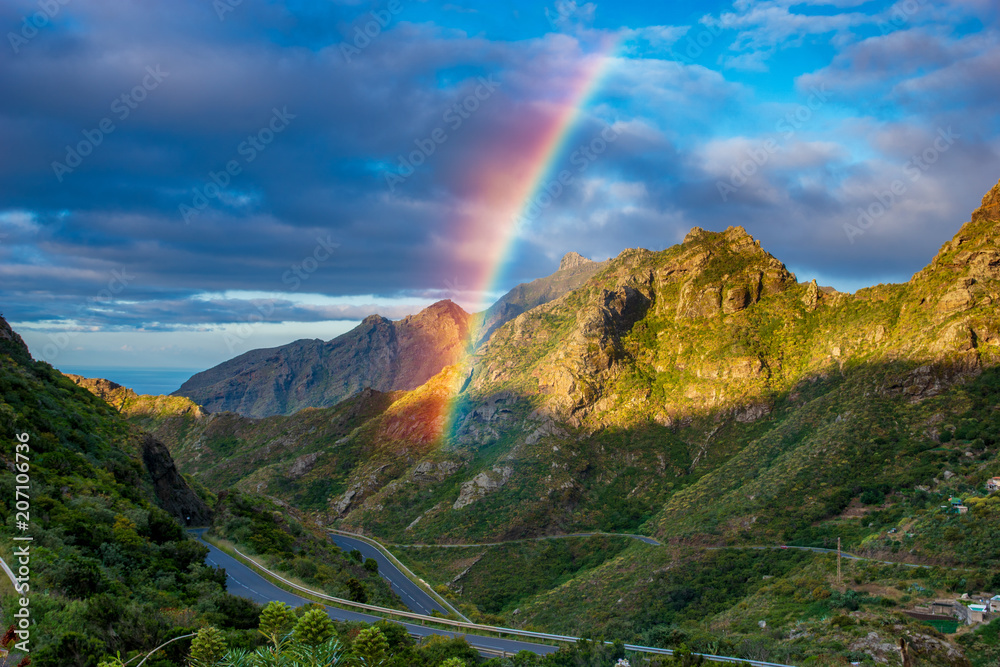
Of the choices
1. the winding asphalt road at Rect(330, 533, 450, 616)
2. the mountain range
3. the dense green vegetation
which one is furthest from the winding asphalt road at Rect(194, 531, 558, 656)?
the winding asphalt road at Rect(330, 533, 450, 616)

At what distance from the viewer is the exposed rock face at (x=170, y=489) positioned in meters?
56.3

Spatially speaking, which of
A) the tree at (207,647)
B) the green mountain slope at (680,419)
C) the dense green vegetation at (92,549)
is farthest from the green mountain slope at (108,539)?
the green mountain slope at (680,419)

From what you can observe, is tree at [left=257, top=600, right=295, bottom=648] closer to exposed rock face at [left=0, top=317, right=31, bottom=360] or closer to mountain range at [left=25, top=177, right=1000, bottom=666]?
mountain range at [left=25, top=177, right=1000, bottom=666]

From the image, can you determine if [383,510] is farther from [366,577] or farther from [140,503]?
[140,503]

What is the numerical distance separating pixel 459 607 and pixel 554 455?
2239 inches

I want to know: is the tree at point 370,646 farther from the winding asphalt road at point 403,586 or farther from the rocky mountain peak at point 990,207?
the rocky mountain peak at point 990,207

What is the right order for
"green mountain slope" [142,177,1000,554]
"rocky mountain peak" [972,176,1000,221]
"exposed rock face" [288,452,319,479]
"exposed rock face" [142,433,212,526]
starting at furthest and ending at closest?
"exposed rock face" [288,452,319,479], "rocky mountain peak" [972,176,1000,221], "green mountain slope" [142,177,1000,554], "exposed rock face" [142,433,212,526]

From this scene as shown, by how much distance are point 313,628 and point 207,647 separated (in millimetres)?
2643

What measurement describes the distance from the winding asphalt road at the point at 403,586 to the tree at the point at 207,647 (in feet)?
150

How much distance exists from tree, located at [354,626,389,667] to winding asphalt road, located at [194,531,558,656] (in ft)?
64.8

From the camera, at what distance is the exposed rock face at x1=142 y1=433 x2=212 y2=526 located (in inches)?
2216

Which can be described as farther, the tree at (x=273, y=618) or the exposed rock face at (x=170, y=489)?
the exposed rock face at (x=170, y=489)

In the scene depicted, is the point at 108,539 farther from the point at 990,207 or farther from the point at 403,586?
the point at 990,207

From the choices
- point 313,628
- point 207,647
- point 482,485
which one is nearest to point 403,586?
point 482,485
